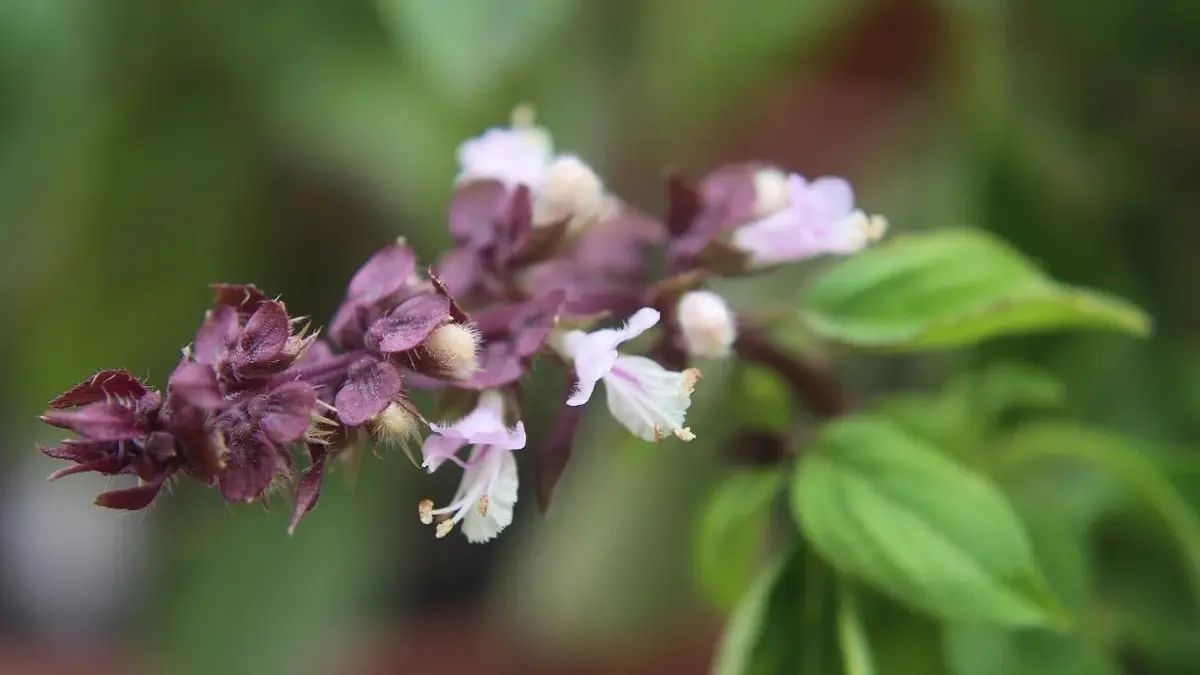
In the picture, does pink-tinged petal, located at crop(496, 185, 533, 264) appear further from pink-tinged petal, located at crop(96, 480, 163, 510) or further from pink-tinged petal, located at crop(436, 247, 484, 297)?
pink-tinged petal, located at crop(96, 480, 163, 510)

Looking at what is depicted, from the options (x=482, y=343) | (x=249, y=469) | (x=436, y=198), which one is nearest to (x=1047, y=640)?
(x=482, y=343)

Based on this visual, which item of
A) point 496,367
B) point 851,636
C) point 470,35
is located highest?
point 470,35

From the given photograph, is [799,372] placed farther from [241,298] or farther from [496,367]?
[241,298]

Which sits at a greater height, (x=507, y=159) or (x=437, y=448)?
(x=507, y=159)

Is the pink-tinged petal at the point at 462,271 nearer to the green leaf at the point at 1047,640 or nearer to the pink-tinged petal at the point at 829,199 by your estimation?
the pink-tinged petal at the point at 829,199

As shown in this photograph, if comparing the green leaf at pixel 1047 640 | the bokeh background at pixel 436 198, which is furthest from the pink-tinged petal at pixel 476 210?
the bokeh background at pixel 436 198

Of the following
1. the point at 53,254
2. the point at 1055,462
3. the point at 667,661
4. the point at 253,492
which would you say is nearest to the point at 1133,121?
the point at 1055,462
